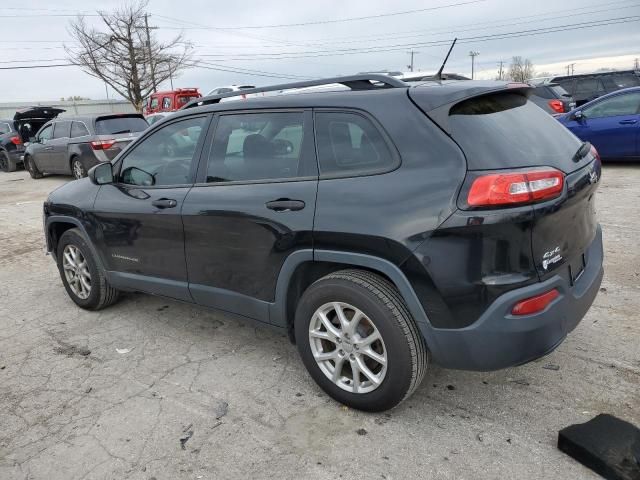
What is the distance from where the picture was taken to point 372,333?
109 inches

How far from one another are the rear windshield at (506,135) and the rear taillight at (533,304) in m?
0.62

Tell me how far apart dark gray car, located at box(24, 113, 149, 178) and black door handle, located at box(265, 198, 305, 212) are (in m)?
9.89

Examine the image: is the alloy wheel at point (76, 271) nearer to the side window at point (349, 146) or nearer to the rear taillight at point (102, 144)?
the side window at point (349, 146)

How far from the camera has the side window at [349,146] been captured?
271cm

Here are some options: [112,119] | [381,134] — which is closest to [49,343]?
[381,134]

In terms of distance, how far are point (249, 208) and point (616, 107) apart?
30.8 ft

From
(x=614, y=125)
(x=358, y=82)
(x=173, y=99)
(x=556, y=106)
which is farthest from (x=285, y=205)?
(x=173, y=99)

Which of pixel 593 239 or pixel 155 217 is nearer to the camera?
pixel 593 239

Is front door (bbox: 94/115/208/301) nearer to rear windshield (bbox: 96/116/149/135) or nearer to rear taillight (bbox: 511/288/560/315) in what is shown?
rear taillight (bbox: 511/288/560/315)

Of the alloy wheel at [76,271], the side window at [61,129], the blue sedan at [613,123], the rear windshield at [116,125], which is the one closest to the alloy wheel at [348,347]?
the alloy wheel at [76,271]

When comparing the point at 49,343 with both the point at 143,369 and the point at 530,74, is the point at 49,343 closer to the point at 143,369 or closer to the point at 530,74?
the point at 143,369

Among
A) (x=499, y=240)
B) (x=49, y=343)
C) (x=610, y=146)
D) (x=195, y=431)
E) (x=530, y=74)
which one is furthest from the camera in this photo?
(x=530, y=74)

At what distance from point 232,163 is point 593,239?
2211mm

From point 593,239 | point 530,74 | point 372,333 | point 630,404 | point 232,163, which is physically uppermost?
point 530,74
